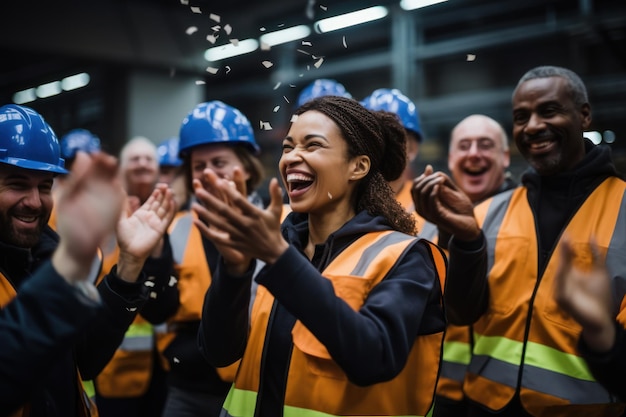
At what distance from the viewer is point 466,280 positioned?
7.79ft

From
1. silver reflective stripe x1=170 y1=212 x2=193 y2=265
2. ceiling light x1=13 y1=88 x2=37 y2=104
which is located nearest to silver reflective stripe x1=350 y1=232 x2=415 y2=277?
silver reflective stripe x1=170 y1=212 x2=193 y2=265

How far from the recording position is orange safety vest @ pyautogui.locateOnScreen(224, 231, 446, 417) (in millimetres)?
1711

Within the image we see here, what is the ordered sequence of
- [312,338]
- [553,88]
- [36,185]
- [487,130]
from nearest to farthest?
[312,338] < [36,185] < [553,88] < [487,130]

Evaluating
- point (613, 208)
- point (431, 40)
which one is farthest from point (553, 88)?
point (431, 40)

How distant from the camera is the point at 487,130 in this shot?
3551mm

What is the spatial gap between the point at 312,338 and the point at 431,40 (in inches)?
276

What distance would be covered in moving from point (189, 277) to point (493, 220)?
1409mm

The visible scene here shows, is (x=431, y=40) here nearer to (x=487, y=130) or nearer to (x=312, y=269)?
(x=487, y=130)

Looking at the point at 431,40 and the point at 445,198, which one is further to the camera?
the point at 431,40

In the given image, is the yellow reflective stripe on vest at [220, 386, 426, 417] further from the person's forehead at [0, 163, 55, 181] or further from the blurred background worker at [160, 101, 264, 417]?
the person's forehead at [0, 163, 55, 181]

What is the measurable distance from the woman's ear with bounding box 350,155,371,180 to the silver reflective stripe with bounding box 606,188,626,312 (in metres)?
0.94

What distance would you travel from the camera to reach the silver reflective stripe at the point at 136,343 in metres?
3.62

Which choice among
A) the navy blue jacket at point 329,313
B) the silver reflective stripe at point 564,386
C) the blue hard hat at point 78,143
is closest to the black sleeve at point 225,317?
the navy blue jacket at point 329,313

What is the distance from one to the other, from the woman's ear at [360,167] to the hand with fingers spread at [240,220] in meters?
0.53
